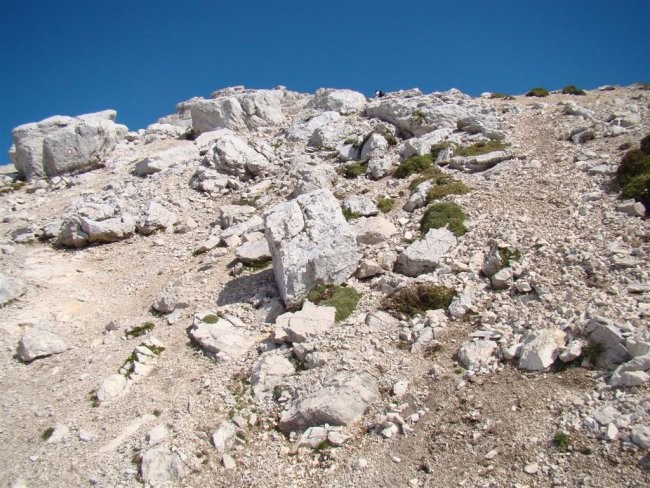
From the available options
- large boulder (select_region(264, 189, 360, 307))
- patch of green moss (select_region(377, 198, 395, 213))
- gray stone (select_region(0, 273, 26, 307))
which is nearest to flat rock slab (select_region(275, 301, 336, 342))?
large boulder (select_region(264, 189, 360, 307))

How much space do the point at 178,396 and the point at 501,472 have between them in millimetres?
10046

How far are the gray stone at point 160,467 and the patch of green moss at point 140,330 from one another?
7.12 meters

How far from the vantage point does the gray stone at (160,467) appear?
11344mm

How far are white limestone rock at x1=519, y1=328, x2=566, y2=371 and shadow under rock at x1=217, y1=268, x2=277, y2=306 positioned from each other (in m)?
10.4

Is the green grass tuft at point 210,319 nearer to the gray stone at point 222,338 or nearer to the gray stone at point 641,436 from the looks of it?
the gray stone at point 222,338

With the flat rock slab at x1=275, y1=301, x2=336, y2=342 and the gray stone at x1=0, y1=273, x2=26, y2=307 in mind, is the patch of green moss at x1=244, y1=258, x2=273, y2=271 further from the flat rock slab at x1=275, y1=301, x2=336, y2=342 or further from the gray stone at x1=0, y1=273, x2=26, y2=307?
the gray stone at x1=0, y1=273, x2=26, y2=307

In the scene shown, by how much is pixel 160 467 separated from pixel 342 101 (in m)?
39.4

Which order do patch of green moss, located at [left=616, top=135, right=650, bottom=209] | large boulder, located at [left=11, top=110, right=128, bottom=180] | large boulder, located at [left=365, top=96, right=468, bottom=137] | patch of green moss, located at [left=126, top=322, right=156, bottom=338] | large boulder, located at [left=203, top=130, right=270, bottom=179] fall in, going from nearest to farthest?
patch of green moss, located at [left=616, top=135, right=650, bottom=209] < patch of green moss, located at [left=126, top=322, right=156, bottom=338] < large boulder, located at [left=203, top=130, right=270, bottom=179] < large boulder, located at [left=365, top=96, right=468, bottom=137] < large boulder, located at [left=11, top=110, right=128, bottom=180]

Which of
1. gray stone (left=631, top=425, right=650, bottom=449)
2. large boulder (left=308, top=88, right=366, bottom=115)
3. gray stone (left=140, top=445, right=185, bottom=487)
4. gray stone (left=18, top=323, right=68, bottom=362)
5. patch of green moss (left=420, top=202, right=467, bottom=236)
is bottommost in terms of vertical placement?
gray stone (left=140, top=445, right=185, bottom=487)

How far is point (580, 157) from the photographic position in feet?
74.9

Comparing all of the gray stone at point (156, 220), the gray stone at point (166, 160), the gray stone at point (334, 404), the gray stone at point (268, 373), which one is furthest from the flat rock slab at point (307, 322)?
the gray stone at point (166, 160)

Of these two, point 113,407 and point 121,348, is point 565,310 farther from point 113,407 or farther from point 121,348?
point 121,348

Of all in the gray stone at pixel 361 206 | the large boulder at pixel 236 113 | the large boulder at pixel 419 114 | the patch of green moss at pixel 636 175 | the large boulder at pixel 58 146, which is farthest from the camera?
the large boulder at pixel 236 113

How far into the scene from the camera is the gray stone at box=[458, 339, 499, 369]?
40.1 ft
